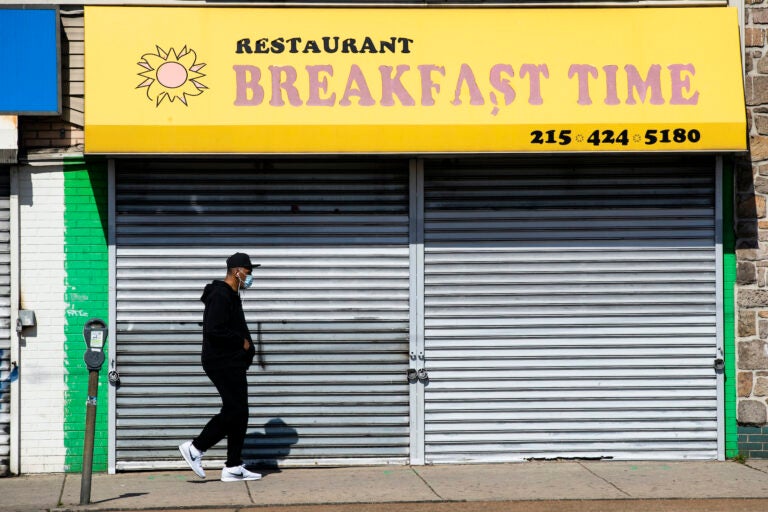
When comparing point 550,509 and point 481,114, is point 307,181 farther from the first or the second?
point 550,509

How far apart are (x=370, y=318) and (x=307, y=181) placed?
1.36m

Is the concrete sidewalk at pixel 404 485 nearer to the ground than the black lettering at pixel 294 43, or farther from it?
nearer to the ground

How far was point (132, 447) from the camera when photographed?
9719mm

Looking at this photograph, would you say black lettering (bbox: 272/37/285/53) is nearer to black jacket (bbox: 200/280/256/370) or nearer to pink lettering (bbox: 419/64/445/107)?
pink lettering (bbox: 419/64/445/107)

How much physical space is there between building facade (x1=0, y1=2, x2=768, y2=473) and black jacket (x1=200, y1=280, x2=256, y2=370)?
2.44 ft

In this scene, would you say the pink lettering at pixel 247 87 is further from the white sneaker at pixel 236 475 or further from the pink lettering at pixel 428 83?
the white sneaker at pixel 236 475

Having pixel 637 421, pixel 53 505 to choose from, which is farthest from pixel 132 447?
pixel 637 421

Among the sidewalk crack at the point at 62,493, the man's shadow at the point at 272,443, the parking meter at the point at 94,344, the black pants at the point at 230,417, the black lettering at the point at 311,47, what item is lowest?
the sidewalk crack at the point at 62,493

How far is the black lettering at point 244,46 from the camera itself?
9570 mm

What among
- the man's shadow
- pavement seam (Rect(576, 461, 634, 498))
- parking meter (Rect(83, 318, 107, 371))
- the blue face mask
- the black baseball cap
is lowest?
pavement seam (Rect(576, 461, 634, 498))

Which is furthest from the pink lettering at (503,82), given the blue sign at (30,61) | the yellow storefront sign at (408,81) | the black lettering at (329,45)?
the blue sign at (30,61)

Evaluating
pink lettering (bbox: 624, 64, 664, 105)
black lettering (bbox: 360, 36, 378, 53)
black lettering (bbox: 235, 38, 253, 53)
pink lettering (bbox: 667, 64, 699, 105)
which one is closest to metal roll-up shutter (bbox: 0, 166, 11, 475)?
black lettering (bbox: 235, 38, 253, 53)

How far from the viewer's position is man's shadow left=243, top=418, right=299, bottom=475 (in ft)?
32.1

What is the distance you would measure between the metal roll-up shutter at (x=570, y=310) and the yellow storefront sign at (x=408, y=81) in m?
0.52
